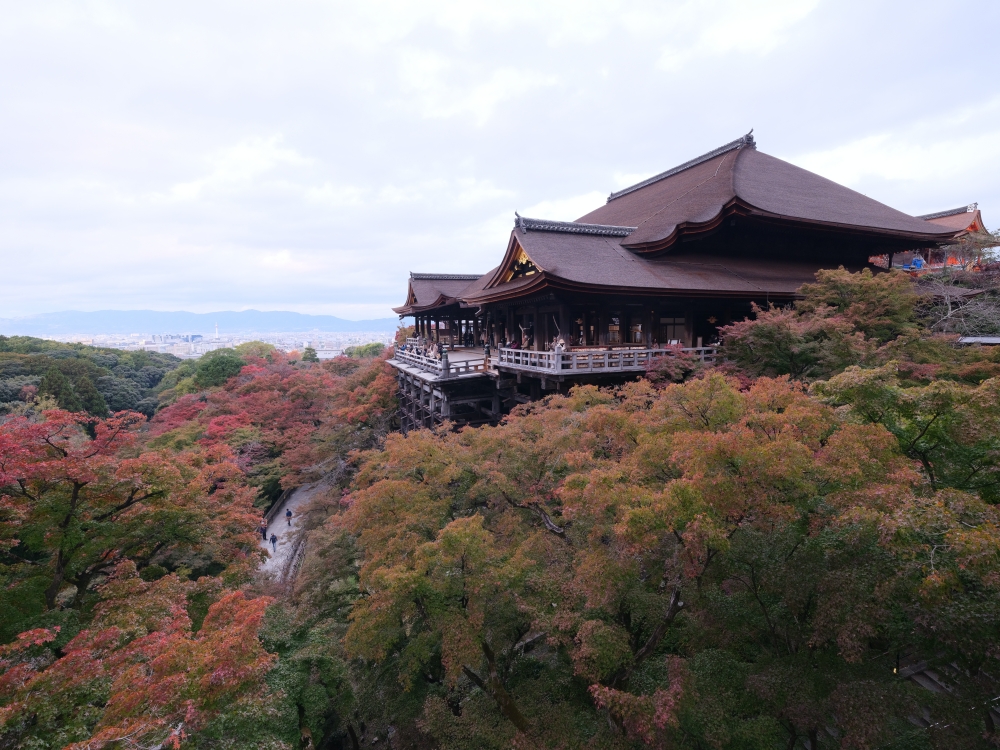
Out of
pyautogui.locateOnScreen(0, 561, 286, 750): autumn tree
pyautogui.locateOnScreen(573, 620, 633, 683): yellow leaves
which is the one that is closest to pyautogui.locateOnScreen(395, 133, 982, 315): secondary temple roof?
pyautogui.locateOnScreen(573, 620, 633, 683): yellow leaves

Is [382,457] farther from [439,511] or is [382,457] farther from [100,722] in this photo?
[100,722]

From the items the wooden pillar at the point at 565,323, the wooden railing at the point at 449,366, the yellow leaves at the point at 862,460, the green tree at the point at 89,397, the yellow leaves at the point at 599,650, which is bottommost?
the yellow leaves at the point at 599,650

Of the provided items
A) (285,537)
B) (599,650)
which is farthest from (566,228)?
(285,537)

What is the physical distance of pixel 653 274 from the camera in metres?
14.5

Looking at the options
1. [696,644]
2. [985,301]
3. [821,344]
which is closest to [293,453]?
[696,644]

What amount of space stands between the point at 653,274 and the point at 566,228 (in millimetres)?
3801

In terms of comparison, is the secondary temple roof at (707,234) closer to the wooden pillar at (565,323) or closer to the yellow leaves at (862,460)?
the wooden pillar at (565,323)

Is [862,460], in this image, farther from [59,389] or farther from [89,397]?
[89,397]

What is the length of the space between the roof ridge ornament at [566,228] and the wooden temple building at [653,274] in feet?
0.14

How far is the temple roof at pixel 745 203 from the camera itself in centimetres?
1588

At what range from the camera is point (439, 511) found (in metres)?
7.46

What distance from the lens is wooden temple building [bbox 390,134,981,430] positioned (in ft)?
44.2

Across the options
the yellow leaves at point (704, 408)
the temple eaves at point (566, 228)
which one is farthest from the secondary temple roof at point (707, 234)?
the yellow leaves at point (704, 408)

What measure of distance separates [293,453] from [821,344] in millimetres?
21313
